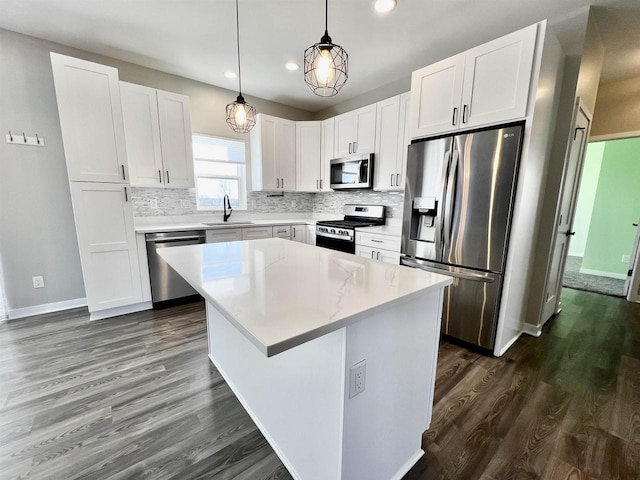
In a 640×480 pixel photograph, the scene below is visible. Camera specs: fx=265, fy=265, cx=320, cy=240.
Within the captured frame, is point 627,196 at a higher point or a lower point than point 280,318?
higher

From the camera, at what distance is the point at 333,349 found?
2.99ft

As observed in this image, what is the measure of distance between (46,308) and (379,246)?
371cm

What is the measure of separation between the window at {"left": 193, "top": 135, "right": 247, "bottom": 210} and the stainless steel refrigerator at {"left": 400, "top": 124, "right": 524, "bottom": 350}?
259cm

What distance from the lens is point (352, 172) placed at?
3.60 m

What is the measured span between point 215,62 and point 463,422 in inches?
155

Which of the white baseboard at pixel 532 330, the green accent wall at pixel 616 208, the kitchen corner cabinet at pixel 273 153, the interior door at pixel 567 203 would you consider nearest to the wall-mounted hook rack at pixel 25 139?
the kitchen corner cabinet at pixel 273 153

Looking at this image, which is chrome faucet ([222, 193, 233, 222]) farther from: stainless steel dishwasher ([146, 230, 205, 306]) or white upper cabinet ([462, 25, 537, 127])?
white upper cabinet ([462, 25, 537, 127])

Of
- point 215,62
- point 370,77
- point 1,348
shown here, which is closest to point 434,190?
point 370,77

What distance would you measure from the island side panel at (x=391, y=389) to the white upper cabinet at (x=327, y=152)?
3078 mm

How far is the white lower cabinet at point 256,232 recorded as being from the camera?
3.54m

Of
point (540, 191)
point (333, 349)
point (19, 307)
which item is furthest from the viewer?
point (19, 307)

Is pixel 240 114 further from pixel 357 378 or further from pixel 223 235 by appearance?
pixel 357 378

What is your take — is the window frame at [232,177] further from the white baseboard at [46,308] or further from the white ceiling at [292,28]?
the white baseboard at [46,308]

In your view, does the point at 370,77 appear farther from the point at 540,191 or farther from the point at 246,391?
the point at 246,391
